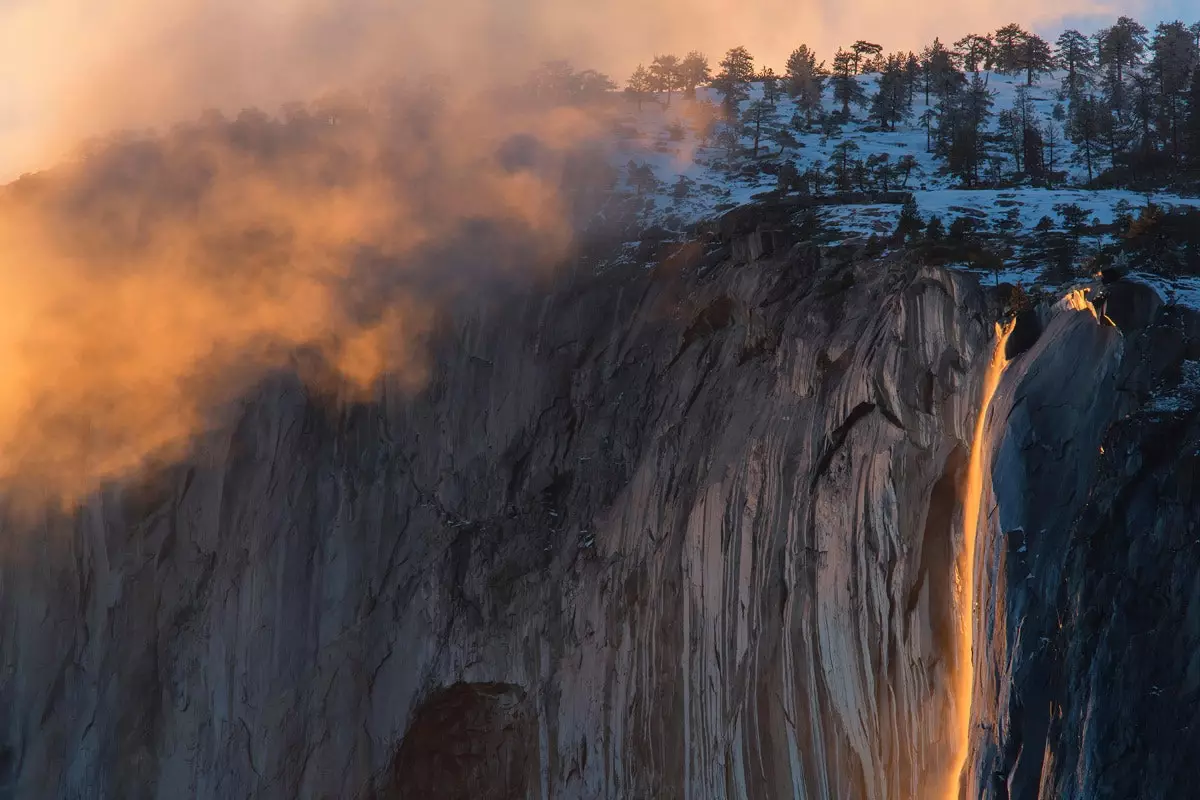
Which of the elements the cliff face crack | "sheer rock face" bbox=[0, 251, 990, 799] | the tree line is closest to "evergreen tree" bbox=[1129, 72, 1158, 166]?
the tree line

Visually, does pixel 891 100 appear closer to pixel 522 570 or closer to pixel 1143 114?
pixel 1143 114

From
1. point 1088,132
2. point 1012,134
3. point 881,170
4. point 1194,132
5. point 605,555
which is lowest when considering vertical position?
point 605,555

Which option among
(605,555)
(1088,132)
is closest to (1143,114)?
(1088,132)

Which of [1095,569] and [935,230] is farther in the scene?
[935,230]

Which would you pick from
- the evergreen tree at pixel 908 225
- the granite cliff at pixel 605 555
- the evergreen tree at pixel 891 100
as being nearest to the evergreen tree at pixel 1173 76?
the evergreen tree at pixel 891 100

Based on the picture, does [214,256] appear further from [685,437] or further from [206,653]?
Result: [685,437]

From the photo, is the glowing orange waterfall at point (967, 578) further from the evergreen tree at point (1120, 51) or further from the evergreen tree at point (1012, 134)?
the evergreen tree at point (1120, 51)

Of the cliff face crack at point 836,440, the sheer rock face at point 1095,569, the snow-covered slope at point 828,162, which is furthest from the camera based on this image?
the snow-covered slope at point 828,162
